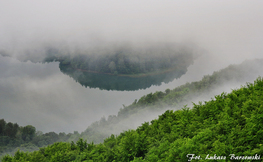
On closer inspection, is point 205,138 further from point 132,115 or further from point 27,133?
point 27,133

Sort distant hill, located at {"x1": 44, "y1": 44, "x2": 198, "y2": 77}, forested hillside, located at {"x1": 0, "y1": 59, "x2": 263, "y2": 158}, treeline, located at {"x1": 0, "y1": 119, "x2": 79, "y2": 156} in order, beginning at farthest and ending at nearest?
distant hill, located at {"x1": 44, "y1": 44, "x2": 198, "y2": 77} < forested hillside, located at {"x1": 0, "y1": 59, "x2": 263, "y2": 158} < treeline, located at {"x1": 0, "y1": 119, "x2": 79, "y2": 156}

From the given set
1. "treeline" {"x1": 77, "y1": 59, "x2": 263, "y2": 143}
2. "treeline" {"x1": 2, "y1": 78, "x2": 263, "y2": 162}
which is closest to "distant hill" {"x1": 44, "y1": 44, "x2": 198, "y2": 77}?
"treeline" {"x1": 77, "y1": 59, "x2": 263, "y2": 143}

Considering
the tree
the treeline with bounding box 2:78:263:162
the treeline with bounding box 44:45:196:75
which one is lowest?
the treeline with bounding box 2:78:263:162

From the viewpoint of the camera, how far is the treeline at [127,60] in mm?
97875

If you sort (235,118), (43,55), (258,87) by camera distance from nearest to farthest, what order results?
(235,118) → (258,87) → (43,55)

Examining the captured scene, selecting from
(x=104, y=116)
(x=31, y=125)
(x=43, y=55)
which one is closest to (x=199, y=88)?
(x=104, y=116)

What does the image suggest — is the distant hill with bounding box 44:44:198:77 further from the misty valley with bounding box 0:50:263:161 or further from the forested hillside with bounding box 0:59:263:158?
the forested hillside with bounding box 0:59:263:158

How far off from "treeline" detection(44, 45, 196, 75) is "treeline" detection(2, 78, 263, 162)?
85.7 meters

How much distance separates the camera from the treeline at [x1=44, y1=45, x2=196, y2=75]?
97.9 meters

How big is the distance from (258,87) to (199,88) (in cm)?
4592

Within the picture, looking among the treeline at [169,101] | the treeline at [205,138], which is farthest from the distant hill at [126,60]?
the treeline at [205,138]

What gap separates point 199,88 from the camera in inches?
2096

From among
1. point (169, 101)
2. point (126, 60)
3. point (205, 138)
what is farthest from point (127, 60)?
point (205, 138)

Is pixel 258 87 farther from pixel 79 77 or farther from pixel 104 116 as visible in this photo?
pixel 79 77
